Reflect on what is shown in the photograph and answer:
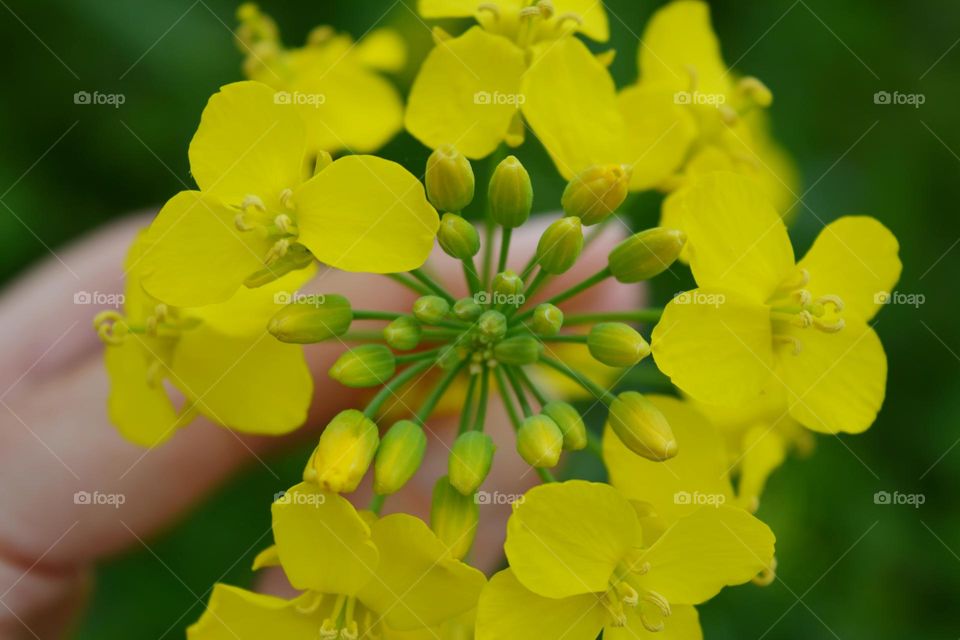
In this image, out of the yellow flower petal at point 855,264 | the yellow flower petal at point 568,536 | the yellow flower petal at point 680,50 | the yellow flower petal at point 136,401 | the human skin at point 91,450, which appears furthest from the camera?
the human skin at point 91,450

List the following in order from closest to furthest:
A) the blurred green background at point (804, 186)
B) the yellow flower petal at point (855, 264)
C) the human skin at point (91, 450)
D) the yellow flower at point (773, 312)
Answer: the yellow flower at point (773, 312) < the yellow flower petal at point (855, 264) < the human skin at point (91, 450) < the blurred green background at point (804, 186)

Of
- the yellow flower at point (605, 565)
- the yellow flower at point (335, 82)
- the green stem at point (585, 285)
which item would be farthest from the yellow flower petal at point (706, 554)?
the yellow flower at point (335, 82)

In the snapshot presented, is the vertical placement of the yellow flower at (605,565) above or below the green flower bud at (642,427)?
below

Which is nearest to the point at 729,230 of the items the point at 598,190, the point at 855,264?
the point at 598,190

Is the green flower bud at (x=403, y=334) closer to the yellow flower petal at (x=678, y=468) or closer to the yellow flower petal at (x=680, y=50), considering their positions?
the yellow flower petal at (x=678, y=468)

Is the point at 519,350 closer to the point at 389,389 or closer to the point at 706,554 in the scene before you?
the point at 389,389

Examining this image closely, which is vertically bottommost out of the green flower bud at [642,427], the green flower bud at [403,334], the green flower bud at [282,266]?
the green flower bud at [642,427]

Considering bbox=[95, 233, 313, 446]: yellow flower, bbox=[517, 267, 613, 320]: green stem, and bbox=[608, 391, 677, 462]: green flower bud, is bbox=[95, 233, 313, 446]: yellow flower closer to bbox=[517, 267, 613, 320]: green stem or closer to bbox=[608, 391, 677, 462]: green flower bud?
bbox=[517, 267, 613, 320]: green stem

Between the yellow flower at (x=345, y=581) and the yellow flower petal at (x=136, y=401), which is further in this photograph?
the yellow flower petal at (x=136, y=401)
